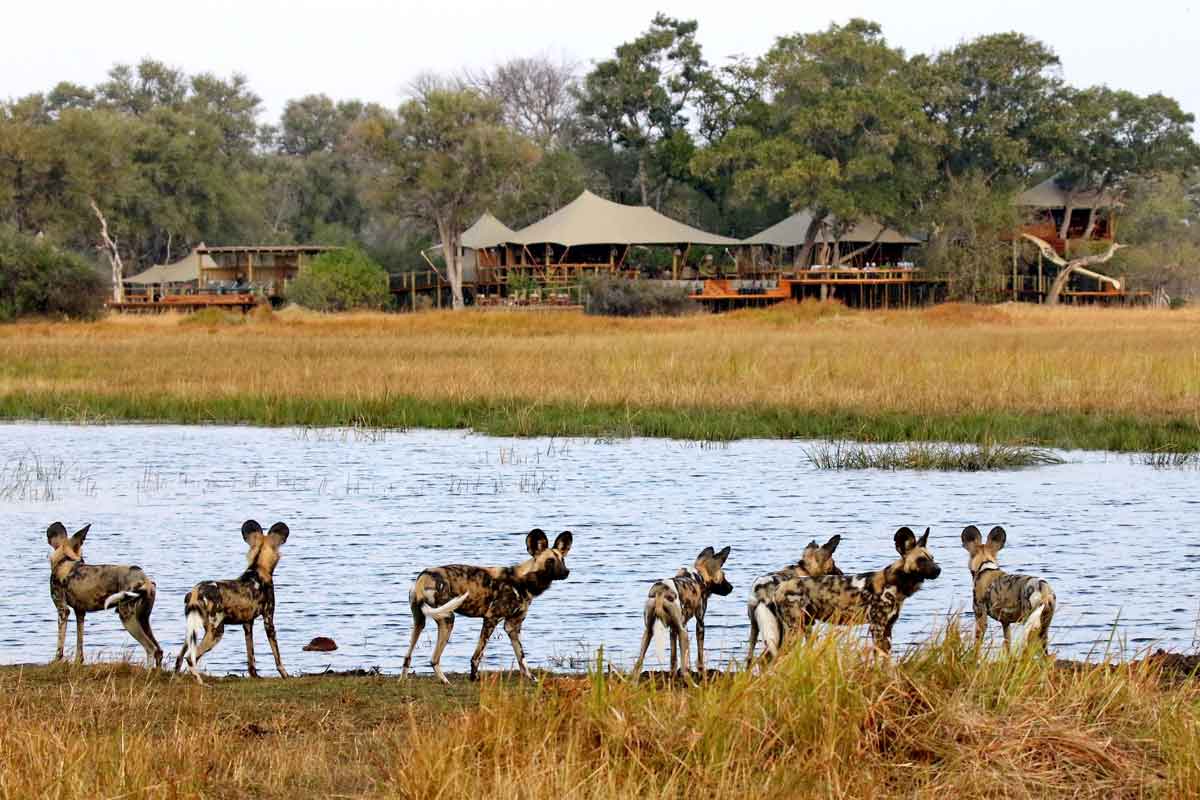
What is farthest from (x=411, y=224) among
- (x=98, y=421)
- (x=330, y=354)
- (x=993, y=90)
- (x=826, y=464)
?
(x=826, y=464)

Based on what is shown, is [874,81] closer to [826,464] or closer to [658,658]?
[826,464]

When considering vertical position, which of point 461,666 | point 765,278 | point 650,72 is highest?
point 650,72

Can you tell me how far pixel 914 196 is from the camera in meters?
75.9

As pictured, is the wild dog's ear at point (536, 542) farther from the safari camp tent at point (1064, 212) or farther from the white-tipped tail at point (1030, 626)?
the safari camp tent at point (1064, 212)

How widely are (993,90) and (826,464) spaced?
195 feet

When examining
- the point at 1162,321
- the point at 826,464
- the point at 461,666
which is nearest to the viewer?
the point at 461,666

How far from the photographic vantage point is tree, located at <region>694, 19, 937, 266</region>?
72062 millimetres

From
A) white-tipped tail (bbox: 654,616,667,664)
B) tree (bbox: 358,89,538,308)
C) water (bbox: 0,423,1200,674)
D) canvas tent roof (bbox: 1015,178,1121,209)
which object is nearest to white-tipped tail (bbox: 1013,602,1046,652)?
water (bbox: 0,423,1200,674)

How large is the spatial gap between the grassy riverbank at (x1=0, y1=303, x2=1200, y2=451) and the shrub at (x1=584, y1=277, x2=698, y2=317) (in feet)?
56.7

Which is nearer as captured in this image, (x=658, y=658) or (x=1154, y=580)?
(x=658, y=658)

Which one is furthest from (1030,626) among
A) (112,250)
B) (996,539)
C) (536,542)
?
(112,250)

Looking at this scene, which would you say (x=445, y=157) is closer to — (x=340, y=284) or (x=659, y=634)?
(x=340, y=284)

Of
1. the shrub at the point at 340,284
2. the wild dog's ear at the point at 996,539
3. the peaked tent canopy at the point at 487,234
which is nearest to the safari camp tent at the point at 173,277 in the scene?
the shrub at the point at 340,284

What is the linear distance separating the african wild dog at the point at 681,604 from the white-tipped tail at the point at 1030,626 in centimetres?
155
